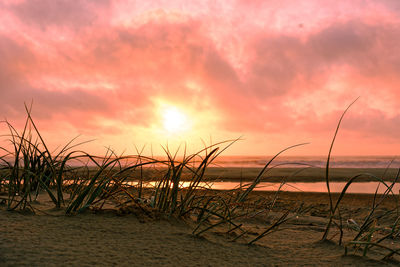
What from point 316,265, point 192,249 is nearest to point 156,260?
point 192,249

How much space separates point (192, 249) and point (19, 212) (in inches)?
34.8

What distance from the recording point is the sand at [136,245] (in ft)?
3.57

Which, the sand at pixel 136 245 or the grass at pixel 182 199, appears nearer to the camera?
the sand at pixel 136 245

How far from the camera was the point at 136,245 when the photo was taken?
4.13ft

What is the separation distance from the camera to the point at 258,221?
247 centimetres

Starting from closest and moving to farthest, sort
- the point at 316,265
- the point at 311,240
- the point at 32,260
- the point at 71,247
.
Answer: the point at 32,260
the point at 71,247
the point at 316,265
the point at 311,240

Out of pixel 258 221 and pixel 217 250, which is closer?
pixel 217 250

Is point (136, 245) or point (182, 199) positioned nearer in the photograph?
point (136, 245)

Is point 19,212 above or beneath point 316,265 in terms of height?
above

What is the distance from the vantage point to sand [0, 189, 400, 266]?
3.57 ft

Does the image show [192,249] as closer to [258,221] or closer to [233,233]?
[233,233]

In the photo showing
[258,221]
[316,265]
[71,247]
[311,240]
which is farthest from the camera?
[258,221]

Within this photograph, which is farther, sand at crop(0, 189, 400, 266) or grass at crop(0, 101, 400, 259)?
grass at crop(0, 101, 400, 259)

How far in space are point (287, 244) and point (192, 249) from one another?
55 cm
